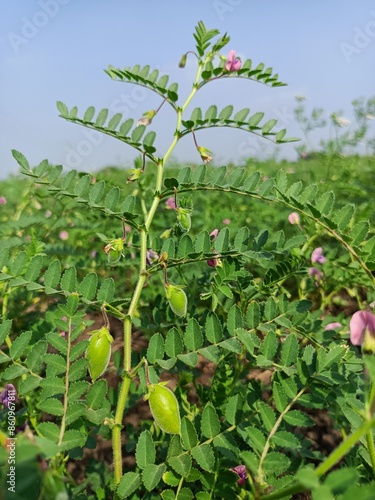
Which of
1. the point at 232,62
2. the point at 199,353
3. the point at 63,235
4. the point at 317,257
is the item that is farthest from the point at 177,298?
the point at 63,235

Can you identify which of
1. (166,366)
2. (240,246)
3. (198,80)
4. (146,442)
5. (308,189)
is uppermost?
(198,80)

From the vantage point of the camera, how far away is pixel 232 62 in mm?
1089

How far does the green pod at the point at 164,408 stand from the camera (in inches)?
27.2

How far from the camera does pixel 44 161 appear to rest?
1043 mm

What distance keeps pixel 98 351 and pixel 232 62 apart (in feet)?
2.33

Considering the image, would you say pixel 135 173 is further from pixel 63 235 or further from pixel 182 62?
pixel 63 235

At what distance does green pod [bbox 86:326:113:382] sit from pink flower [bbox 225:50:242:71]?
67 centimetres

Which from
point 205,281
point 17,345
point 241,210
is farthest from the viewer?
point 241,210

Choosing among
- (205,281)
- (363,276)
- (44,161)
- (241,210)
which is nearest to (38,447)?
(44,161)

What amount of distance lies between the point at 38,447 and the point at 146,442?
42 centimetres

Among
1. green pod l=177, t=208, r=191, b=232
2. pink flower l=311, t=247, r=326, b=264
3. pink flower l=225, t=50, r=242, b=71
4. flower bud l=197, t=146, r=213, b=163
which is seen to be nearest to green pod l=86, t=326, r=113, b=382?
green pod l=177, t=208, r=191, b=232

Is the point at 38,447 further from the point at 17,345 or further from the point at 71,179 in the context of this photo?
the point at 71,179

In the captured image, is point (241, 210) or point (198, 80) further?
point (241, 210)

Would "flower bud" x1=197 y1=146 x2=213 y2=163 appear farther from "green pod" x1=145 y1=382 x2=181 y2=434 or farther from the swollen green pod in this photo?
"green pod" x1=145 y1=382 x2=181 y2=434
